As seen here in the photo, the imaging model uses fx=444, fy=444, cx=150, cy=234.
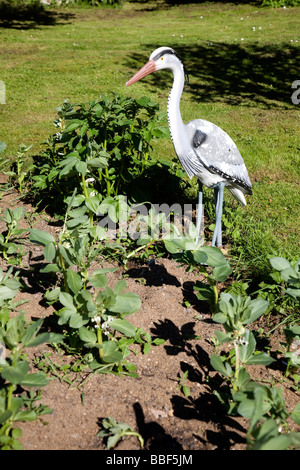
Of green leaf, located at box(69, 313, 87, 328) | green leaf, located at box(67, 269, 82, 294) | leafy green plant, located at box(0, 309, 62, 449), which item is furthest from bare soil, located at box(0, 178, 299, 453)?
green leaf, located at box(67, 269, 82, 294)

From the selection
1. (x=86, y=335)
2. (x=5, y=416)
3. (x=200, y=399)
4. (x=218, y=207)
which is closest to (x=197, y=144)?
(x=218, y=207)

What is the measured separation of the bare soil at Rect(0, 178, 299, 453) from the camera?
78.0 inches

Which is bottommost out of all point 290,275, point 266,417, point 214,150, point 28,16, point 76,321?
point 266,417

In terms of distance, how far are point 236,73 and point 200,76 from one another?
68 cm

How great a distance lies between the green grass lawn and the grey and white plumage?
22.8 inches

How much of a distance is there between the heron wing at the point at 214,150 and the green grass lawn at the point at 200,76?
599 mm

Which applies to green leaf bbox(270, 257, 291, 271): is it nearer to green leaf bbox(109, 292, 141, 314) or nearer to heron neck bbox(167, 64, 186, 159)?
green leaf bbox(109, 292, 141, 314)

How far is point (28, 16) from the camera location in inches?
465

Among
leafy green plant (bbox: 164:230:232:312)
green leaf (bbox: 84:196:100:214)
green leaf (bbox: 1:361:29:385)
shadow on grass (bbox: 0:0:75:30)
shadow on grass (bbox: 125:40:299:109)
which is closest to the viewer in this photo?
green leaf (bbox: 1:361:29:385)

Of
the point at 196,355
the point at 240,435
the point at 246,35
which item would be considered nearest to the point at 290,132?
the point at 196,355

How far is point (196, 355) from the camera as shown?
8.09ft

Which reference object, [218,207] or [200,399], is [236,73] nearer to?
[218,207]

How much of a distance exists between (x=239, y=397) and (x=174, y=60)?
2053 mm
